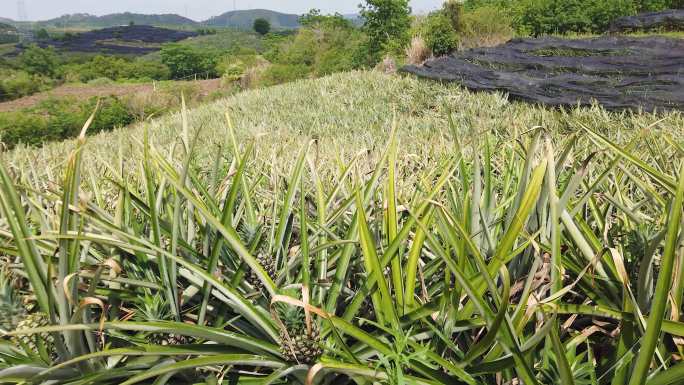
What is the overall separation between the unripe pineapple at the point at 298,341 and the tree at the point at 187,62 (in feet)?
165

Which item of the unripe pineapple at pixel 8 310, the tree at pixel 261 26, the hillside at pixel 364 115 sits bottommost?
the unripe pineapple at pixel 8 310

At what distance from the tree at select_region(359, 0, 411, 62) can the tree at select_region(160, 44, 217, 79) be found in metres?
35.6

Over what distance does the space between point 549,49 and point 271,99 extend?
203 inches

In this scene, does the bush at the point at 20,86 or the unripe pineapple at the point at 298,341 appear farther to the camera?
the bush at the point at 20,86

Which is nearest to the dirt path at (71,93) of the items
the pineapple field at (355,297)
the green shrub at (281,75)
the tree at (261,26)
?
the green shrub at (281,75)

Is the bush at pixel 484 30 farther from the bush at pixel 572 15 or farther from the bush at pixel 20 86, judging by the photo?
the bush at pixel 20 86

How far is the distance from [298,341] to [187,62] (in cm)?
5570

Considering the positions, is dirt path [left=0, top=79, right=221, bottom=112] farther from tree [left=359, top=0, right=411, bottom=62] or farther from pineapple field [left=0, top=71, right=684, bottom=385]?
pineapple field [left=0, top=71, right=684, bottom=385]

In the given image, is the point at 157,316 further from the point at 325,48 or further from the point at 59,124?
the point at 59,124

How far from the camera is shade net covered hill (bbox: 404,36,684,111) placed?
557cm

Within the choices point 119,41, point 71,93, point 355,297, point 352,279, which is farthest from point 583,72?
point 119,41

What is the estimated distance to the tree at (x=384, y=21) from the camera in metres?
15.2

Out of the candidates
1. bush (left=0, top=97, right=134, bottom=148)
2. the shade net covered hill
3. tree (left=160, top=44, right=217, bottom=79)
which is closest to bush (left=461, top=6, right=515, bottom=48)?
the shade net covered hill

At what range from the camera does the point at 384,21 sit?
1579 centimetres
